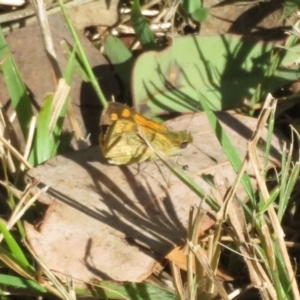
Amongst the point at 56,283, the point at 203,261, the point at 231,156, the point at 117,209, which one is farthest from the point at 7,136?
the point at 203,261

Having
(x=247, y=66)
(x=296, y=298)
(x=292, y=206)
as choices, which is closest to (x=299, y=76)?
(x=247, y=66)

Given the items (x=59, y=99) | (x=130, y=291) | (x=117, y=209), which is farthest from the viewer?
(x=59, y=99)

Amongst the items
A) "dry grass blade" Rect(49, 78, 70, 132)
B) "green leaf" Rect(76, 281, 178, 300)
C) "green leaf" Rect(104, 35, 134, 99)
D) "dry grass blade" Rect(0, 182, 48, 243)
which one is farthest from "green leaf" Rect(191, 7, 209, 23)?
"green leaf" Rect(76, 281, 178, 300)

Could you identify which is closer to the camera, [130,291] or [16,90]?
[130,291]

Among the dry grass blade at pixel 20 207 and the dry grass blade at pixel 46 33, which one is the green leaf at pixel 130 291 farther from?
the dry grass blade at pixel 46 33

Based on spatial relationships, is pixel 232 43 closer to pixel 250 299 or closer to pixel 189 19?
pixel 189 19

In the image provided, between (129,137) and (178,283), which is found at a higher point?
(129,137)

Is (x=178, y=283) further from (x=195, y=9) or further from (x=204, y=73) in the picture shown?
(x=195, y=9)
